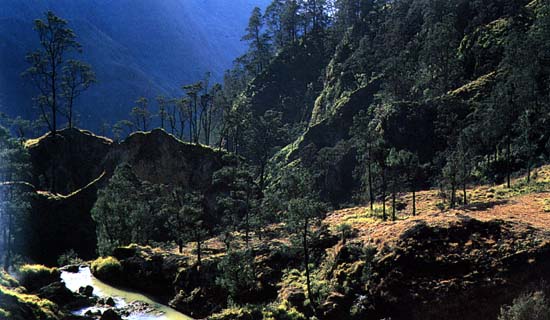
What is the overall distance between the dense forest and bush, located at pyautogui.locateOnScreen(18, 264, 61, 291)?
0.67 metres

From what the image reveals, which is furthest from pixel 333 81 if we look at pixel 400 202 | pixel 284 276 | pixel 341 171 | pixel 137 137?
pixel 284 276

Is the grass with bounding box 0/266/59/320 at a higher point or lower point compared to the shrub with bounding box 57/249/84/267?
A: higher

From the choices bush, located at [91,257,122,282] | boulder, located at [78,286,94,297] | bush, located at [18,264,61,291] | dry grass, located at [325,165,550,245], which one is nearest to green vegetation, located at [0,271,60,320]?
boulder, located at [78,286,94,297]

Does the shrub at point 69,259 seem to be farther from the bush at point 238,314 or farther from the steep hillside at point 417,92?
the steep hillside at point 417,92

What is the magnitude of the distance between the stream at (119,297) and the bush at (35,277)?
273 centimetres

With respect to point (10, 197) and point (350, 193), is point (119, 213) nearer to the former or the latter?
point (10, 197)

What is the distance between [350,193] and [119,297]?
172 ft

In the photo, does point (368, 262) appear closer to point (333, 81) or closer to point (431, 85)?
point (431, 85)

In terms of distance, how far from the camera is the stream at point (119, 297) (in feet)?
150

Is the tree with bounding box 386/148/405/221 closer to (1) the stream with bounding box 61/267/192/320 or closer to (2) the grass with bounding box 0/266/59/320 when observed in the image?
(1) the stream with bounding box 61/267/192/320

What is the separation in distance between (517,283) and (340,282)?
14.9m

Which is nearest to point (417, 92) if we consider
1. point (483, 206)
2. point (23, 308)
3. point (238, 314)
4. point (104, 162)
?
point (483, 206)

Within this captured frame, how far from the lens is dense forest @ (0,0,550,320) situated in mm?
38906

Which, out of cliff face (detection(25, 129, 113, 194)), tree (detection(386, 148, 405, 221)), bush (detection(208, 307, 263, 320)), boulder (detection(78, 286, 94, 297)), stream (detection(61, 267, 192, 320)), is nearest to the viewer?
bush (detection(208, 307, 263, 320))
